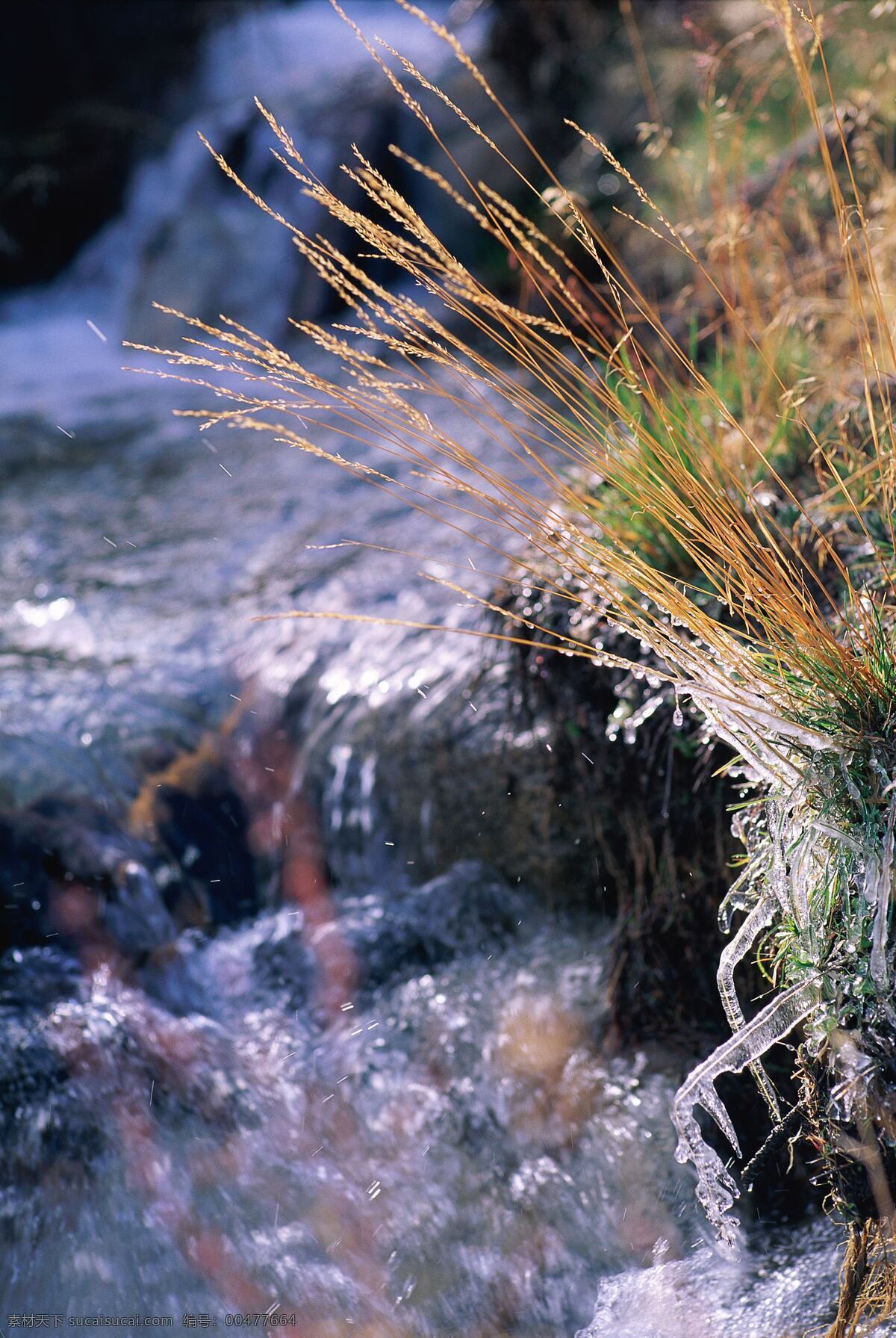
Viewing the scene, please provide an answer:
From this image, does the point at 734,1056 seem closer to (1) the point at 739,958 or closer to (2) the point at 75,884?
(1) the point at 739,958

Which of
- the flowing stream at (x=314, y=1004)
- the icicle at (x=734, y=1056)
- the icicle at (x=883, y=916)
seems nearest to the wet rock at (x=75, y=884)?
the flowing stream at (x=314, y=1004)

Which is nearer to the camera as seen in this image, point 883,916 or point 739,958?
point 883,916

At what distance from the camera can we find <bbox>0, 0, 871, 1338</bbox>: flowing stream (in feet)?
5.24

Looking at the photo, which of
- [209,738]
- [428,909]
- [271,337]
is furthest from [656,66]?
[428,909]

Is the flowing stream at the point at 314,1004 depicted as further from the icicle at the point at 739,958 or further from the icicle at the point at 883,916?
the icicle at the point at 883,916

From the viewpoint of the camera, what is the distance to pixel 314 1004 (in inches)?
83.5

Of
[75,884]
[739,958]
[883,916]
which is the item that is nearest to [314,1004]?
[75,884]

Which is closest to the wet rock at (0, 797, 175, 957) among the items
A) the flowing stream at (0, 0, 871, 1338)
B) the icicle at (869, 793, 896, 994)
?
the flowing stream at (0, 0, 871, 1338)

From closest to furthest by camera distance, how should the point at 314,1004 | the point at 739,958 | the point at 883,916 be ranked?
1. the point at 883,916
2. the point at 739,958
3. the point at 314,1004

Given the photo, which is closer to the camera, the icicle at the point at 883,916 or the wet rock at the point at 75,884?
the icicle at the point at 883,916

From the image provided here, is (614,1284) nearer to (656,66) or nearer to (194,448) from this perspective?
(194,448)

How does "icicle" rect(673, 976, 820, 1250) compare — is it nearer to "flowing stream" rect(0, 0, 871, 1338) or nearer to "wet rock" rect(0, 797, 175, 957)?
"flowing stream" rect(0, 0, 871, 1338)

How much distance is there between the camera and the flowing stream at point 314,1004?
62.9 inches

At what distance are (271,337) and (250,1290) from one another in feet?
18.6
